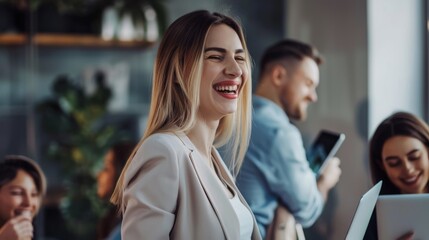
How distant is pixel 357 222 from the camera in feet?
6.65

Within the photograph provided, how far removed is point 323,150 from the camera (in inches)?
126

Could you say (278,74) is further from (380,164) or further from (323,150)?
(380,164)

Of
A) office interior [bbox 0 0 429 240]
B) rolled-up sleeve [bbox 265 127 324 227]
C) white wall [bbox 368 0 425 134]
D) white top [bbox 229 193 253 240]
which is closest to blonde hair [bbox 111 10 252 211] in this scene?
white top [bbox 229 193 253 240]

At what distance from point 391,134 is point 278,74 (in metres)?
0.82

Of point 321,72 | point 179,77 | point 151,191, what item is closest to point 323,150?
point 321,72

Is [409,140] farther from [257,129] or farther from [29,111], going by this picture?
A: [29,111]

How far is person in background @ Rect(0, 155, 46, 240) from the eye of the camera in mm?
2398

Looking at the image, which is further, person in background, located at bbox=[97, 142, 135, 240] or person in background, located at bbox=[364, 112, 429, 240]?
person in background, located at bbox=[97, 142, 135, 240]

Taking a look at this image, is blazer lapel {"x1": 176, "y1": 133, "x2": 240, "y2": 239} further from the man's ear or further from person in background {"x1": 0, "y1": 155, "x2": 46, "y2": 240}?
the man's ear

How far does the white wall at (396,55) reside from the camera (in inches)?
144

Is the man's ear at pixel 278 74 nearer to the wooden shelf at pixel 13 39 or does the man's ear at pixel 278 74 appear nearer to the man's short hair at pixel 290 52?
the man's short hair at pixel 290 52

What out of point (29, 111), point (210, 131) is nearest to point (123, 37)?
point (29, 111)

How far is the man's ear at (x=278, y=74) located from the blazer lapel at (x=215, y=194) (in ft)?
4.76

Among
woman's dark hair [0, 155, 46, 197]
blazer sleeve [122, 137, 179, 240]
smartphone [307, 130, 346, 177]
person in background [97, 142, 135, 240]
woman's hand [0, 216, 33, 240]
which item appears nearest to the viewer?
blazer sleeve [122, 137, 179, 240]
